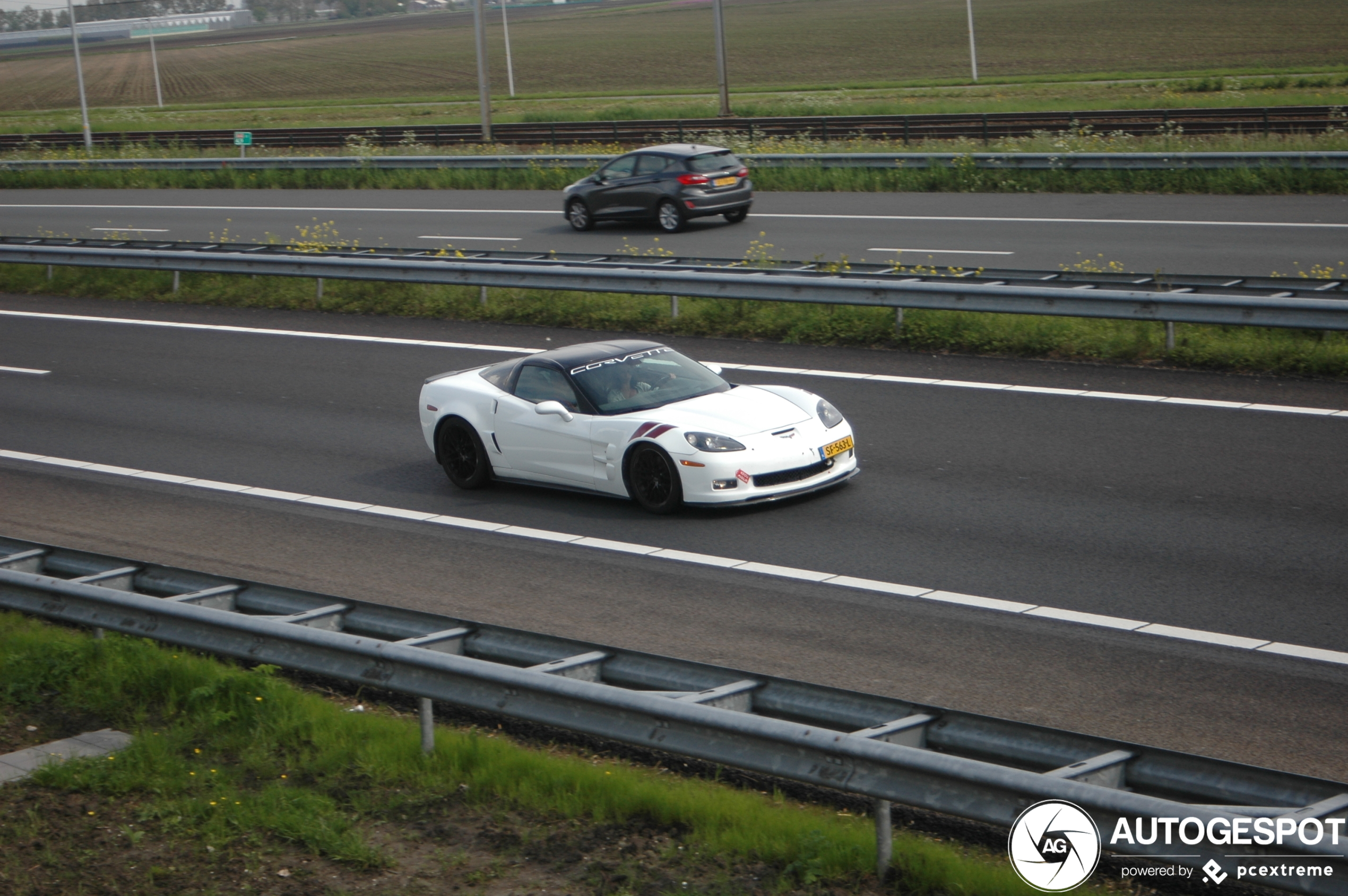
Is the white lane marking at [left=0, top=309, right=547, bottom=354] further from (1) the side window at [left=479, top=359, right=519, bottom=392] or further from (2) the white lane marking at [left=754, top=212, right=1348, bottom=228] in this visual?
(2) the white lane marking at [left=754, top=212, right=1348, bottom=228]

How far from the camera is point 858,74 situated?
6712 centimetres

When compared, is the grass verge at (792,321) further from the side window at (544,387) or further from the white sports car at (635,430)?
the side window at (544,387)

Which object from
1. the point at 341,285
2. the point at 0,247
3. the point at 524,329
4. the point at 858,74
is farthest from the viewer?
the point at 858,74

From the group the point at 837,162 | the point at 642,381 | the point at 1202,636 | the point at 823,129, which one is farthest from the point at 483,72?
the point at 1202,636

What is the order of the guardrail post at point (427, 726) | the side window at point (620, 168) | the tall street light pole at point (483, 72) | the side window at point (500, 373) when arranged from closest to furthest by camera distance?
the guardrail post at point (427, 726) < the side window at point (500, 373) < the side window at point (620, 168) < the tall street light pole at point (483, 72)

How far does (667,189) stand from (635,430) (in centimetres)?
1568

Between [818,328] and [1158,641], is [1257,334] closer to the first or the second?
[818,328]

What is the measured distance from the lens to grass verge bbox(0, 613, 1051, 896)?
5223 millimetres

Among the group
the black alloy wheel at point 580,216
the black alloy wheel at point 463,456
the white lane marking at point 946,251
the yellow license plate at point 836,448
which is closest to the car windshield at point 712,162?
the black alloy wheel at point 580,216

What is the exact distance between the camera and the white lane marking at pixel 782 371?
12.1 meters

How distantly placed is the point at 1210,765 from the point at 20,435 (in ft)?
44.1

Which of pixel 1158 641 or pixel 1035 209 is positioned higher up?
pixel 1035 209

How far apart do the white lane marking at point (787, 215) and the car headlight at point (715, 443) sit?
1418 cm

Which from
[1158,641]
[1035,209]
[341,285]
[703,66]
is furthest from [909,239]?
[703,66]
